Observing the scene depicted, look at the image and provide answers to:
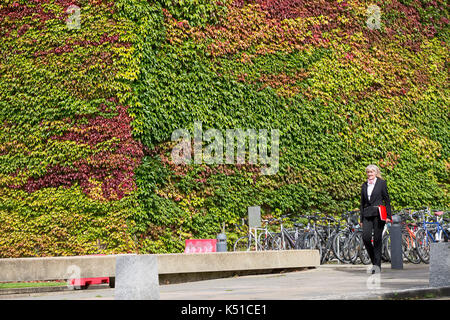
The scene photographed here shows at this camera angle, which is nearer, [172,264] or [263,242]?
[172,264]

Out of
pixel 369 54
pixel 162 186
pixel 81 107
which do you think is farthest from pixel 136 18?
pixel 369 54

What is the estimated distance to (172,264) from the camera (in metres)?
13.0

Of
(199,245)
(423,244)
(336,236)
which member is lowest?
(423,244)

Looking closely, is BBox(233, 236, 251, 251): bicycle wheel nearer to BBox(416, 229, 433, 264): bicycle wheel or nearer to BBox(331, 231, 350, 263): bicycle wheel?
BBox(331, 231, 350, 263): bicycle wheel

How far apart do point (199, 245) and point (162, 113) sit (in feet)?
10.1

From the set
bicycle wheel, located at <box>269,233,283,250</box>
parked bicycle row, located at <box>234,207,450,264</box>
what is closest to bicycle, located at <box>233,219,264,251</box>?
parked bicycle row, located at <box>234,207,450,264</box>

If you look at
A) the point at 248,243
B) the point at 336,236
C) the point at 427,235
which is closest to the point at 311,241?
the point at 336,236

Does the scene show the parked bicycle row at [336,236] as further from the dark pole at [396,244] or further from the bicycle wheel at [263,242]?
the dark pole at [396,244]

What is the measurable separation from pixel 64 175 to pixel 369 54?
31.9ft

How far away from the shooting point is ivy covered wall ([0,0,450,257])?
1559cm

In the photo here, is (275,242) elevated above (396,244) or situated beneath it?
elevated above

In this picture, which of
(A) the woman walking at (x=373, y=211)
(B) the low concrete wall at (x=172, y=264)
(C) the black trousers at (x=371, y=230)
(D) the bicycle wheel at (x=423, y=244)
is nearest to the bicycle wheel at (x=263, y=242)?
(B) the low concrete wall at (x=172, y=264)

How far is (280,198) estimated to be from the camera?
1831cm

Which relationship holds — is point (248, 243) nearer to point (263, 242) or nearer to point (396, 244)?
point (263, 242)
